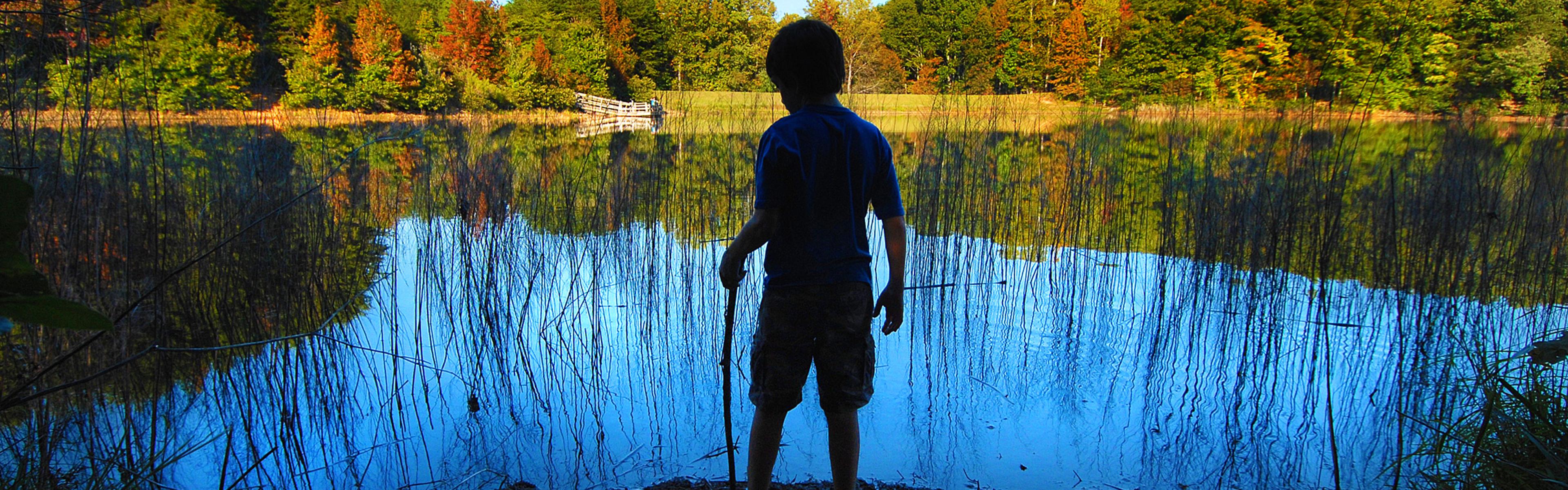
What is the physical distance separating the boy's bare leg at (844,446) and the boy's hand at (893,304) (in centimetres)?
21

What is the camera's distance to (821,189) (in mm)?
1542

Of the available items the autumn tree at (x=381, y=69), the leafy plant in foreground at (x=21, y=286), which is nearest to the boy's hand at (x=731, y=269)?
the leafy plant in foreground at (x=21, y=286)

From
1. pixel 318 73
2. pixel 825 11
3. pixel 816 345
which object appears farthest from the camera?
pixel 825 11

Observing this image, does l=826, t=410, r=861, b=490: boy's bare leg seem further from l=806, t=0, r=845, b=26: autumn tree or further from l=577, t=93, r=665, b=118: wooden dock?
l=806, t=0, r=845, b=26: autumn tree

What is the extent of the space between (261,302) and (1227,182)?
5290 mm

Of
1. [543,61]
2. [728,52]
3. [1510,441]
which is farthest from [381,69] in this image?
[728,52]

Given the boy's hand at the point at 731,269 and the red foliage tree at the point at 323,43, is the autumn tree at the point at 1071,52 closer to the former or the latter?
the red foliage tree at the point at 323,43

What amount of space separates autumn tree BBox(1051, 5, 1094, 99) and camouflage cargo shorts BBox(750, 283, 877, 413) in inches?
594

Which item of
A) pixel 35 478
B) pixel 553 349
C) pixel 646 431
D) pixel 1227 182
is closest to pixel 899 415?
pixel 646 431

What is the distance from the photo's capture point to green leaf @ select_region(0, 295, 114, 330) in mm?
685

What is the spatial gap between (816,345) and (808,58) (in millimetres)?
590

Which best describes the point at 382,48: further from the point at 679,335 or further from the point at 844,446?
the point at 844,446

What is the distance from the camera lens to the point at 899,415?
266 cm

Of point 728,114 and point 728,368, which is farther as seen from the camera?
point 728,114
